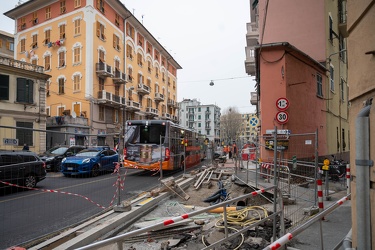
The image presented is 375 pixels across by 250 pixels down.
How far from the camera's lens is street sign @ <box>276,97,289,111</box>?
42.8 ft

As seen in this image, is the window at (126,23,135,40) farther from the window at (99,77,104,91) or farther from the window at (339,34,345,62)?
the window at (339,34,345,62)

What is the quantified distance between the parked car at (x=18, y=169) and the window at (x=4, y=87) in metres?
21.2

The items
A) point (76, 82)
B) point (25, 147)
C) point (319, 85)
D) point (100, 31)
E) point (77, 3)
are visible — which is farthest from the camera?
point (100, 31)

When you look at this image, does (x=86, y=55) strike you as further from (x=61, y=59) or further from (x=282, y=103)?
(x=282, y=103)

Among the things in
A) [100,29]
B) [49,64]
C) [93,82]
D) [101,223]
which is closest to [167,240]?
[101,223]

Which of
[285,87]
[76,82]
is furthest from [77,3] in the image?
[285,87]

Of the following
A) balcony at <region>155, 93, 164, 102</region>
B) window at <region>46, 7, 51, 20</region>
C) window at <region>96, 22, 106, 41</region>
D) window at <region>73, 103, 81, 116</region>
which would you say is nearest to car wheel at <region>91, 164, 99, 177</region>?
window at <region>73, 103, 81, 116</region>

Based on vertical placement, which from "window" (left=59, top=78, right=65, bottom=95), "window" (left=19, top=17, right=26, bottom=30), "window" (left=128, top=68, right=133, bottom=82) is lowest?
"window" (left=59, top=78, right=65, bottom=95)

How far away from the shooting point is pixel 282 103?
13133 millimetres

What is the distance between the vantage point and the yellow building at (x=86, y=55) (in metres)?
33.9

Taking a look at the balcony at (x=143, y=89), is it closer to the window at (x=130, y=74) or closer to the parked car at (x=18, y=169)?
the window at (x=130, y=74)

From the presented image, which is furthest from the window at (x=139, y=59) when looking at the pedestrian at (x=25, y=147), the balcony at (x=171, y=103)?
the pedestrian at (x=25, y=147)

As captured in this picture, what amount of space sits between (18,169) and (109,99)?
1212 inches

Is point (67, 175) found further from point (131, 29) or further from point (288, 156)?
point (131, 29)
